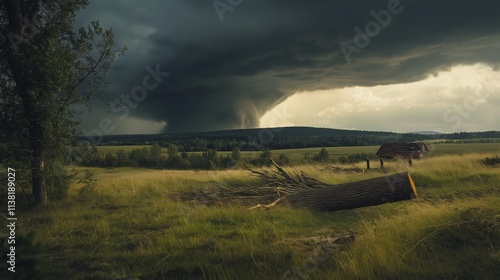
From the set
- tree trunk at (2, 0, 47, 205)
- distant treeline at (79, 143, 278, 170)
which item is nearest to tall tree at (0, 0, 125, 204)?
tree trunk at (2, 0, 47, 205)

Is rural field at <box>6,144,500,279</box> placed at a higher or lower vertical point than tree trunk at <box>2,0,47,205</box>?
lower

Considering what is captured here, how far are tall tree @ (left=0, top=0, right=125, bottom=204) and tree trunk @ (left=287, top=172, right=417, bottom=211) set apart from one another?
8.68 m

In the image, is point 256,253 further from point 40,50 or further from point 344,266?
point 40,50

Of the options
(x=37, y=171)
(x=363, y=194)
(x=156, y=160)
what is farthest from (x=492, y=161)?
(x=156, y=160)

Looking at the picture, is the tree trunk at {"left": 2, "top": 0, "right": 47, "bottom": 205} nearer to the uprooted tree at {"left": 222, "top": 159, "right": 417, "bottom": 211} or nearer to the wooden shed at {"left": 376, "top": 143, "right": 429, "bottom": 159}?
the uprooted tree at {"left": 222, "top": 159, "right": 417, "bottom": 211}

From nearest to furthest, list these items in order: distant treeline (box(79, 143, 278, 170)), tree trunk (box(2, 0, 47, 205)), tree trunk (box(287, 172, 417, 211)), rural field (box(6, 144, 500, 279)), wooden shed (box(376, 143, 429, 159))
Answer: rural field (box(6, 144, 500, 279)) < tree trunk (box(287, 172, 417, 211)) < tree trunk (box(2, 0, 47, 205)) < wooden shed (box(376, 143, 429, 159)) < distant treeline (box(79, 143, 278, 170))

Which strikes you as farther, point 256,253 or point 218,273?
point 256,253

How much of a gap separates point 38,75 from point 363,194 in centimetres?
1097

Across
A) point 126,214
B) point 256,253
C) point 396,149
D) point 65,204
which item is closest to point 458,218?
point 256,253

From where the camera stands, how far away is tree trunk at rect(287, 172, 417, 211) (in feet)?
31.3

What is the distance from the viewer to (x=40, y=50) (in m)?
10.8

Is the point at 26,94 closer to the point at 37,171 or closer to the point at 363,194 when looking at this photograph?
the point at 37,171

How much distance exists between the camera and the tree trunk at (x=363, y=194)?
9.53m

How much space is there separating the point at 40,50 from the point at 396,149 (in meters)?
36.2
